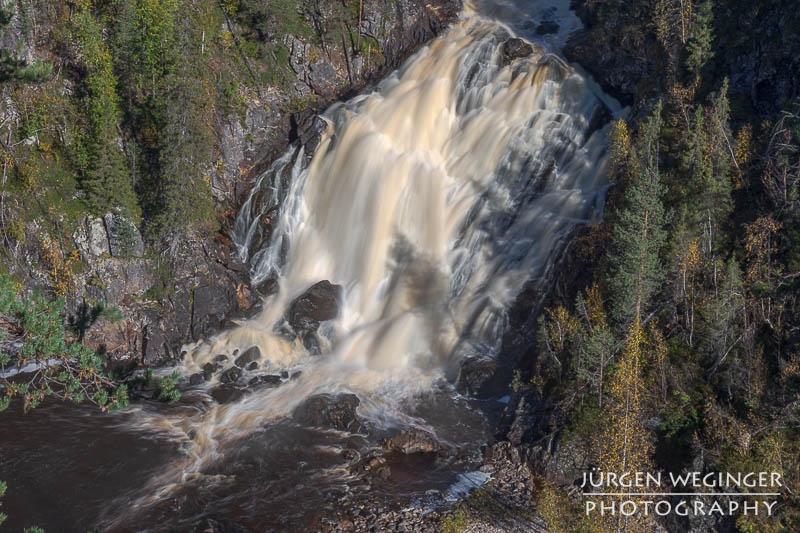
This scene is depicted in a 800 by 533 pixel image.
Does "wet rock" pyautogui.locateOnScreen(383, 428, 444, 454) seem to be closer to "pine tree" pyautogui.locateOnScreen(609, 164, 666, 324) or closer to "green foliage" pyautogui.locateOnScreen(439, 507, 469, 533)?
"green foliage" pyautogui.locateOnScreen(439, 507, 469, 533)

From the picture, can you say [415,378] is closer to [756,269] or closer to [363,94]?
[756,269]

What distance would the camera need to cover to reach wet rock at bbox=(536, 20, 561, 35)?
146ft

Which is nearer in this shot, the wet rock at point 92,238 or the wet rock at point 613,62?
the wet rock at point 92,238

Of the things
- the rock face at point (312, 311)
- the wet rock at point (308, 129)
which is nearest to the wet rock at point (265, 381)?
the rock face at point (312, 311)

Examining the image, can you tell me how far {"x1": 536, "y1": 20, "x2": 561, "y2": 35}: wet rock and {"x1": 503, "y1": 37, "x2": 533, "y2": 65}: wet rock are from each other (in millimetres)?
5512

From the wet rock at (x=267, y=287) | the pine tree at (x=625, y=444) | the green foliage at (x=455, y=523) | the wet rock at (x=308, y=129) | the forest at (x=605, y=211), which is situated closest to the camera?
the pine tree at (x=625, y=444)

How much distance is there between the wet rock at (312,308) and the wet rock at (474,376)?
8.81m

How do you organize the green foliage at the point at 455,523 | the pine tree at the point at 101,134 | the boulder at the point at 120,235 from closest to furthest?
the green foliage at the point at 455,523 → the boulder at the point at 120,235 → the pine tree at the point at 101,134

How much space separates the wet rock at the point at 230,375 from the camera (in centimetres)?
3178

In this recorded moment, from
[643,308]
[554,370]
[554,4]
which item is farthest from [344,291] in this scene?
[554,4]

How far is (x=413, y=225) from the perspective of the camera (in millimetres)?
35969

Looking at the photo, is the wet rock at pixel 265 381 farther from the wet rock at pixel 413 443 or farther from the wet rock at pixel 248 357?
the wet rock at pixel 413 443

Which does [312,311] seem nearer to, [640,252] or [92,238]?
[92,238]

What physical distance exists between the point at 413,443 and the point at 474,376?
496 cm
